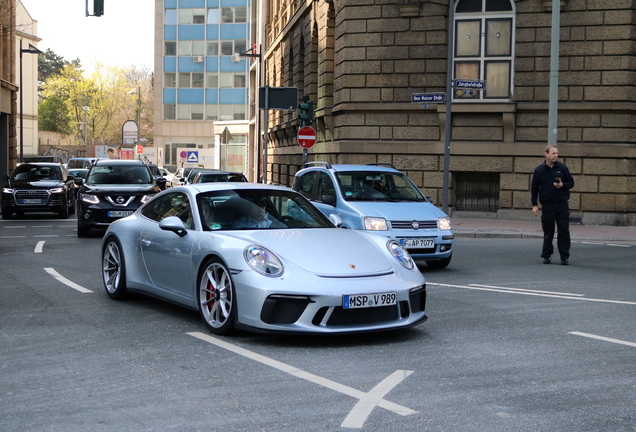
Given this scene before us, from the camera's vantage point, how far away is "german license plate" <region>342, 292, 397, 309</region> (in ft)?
22.5

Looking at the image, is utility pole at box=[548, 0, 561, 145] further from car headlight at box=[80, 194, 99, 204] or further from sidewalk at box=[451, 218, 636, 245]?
car headlight at box=[80, 194, 99, 204]

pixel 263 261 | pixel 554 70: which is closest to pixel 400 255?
pixel 263 261

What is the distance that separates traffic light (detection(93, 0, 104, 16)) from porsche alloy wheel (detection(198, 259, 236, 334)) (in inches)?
445

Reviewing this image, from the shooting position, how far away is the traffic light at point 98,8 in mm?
17547

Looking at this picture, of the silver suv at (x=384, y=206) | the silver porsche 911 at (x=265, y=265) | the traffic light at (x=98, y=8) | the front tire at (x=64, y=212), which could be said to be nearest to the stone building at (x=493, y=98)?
the front tire at (x=64, y=212)

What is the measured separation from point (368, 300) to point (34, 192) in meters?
19.2

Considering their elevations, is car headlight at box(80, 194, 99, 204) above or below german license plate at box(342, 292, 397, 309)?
→ above

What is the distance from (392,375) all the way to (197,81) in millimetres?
74010

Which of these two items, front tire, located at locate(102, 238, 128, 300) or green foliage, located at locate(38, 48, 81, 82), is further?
green foliage, located at locate(38, 48, 81, 82)

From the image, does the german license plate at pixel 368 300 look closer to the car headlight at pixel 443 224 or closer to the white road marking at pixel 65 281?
the white road marking at pixel 65 281

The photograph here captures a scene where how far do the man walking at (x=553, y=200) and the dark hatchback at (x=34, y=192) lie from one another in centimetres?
1482

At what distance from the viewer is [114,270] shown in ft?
31.3

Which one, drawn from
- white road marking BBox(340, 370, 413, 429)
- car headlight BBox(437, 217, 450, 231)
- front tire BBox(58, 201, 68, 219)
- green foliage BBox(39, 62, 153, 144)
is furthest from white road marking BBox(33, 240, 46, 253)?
green foliage BBox(39, 62, 153, 144)


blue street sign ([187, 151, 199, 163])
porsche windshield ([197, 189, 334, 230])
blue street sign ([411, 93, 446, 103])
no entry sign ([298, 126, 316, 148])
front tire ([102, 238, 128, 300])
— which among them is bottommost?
front tire ([102, 238, 128, 300])
